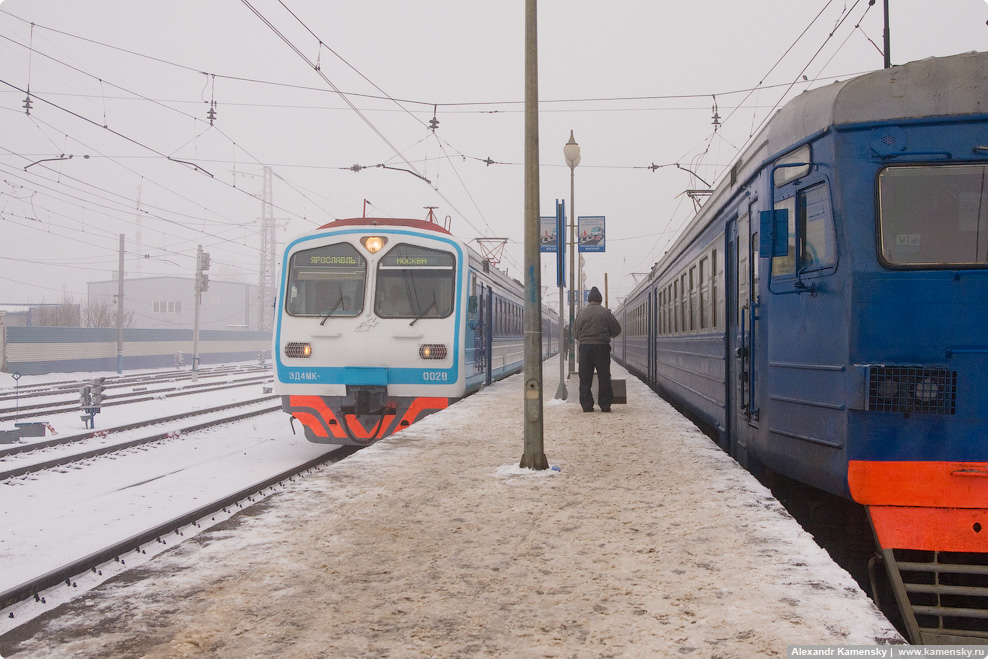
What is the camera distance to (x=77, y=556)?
5547 millimetres

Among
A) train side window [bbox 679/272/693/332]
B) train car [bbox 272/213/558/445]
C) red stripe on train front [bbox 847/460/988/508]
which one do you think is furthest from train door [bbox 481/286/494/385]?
red stripe on train front [bbox 847/460/988/508]

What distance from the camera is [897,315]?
4355 millimetres

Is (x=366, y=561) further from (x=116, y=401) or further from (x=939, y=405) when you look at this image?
(x=116, y=401)

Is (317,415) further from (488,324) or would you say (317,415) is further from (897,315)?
(897,315)

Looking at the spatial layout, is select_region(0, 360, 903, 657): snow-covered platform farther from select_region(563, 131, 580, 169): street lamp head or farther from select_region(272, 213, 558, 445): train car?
select_region(563, 131, 580, 169): street lamp head

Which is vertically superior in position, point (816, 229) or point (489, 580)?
point (816, 229)

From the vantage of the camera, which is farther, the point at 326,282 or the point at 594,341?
the point at 594,341

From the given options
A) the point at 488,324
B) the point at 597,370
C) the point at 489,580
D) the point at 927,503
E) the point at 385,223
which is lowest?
the point at 489,580

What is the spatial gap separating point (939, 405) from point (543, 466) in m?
3.21

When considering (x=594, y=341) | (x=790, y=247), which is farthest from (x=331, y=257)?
(x=790, y=247)

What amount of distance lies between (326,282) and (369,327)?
37.6 inches

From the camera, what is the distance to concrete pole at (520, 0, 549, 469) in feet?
21.1

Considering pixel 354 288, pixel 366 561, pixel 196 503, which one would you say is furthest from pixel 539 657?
pixel 354 288

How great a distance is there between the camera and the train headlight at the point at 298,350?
991 centimetres
